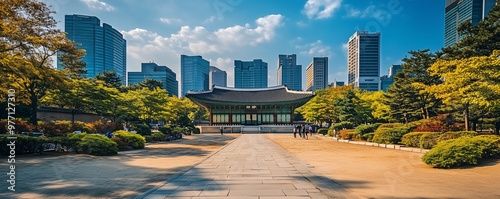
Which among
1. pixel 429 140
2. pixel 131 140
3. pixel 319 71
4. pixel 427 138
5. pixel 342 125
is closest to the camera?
pixel 429 140

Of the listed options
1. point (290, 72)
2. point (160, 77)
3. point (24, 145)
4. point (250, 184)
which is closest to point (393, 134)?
point (250, 184)

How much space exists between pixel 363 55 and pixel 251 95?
162 feet

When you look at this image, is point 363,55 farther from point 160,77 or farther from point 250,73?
point 160,77

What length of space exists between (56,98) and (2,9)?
10100mm

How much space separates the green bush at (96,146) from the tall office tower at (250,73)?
165 metres

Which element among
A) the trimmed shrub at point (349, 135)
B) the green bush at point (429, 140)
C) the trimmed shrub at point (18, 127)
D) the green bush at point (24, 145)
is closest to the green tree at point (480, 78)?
the green bush at point (429, 140)

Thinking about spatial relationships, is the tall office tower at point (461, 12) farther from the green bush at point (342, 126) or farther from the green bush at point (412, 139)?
the green bush at point (412, 139)

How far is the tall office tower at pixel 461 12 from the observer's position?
75750 mm

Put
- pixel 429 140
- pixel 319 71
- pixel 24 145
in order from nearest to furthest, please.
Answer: pixel 24 145 < pixel 429 140 < pixel 319 71

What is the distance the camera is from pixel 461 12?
86875 mm

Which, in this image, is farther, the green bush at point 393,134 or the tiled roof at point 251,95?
the tiled roof at point 251,95

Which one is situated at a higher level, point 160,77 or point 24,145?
point 160,77

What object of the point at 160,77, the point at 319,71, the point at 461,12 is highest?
the point at 461,12

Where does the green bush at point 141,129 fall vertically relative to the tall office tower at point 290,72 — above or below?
below
